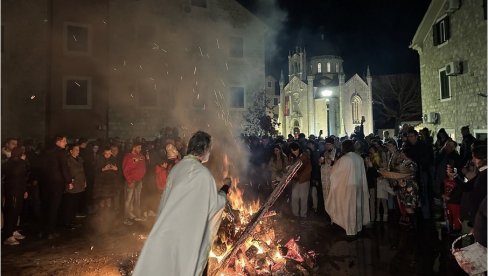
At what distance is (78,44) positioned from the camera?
18250 mm

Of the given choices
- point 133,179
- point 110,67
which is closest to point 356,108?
point 110,67

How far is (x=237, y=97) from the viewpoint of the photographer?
22.4m

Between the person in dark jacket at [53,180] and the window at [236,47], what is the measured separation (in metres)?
15.5

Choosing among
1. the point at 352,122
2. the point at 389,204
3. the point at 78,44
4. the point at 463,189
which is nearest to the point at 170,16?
the point at 78,44

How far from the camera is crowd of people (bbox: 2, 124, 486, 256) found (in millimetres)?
6984

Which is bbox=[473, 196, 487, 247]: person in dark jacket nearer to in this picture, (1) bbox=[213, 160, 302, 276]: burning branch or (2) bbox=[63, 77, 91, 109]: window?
(1) bbox=[213, 160, 302, 276]: burning branch

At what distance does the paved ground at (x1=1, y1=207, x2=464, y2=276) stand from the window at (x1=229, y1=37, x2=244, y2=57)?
15531 millimetres

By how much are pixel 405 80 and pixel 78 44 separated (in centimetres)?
5015

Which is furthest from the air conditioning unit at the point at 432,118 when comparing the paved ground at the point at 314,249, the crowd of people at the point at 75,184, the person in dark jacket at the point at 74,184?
the person in dark jacket at the point at 74,184

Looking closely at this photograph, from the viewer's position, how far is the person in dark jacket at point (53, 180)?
728 centimetres

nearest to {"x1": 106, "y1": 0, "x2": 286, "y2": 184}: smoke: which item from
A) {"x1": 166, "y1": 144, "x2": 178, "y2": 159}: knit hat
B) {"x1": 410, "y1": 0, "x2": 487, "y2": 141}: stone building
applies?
{"x1": 166, "y1": 144, "x2": 178, "y2": 159}: knit hat

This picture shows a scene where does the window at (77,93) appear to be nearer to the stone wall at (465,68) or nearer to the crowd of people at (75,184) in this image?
the crowd of people at (75,184)

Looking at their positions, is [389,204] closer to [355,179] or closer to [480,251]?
[355,179]

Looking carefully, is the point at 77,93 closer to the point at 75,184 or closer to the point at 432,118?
the point at 75,184
